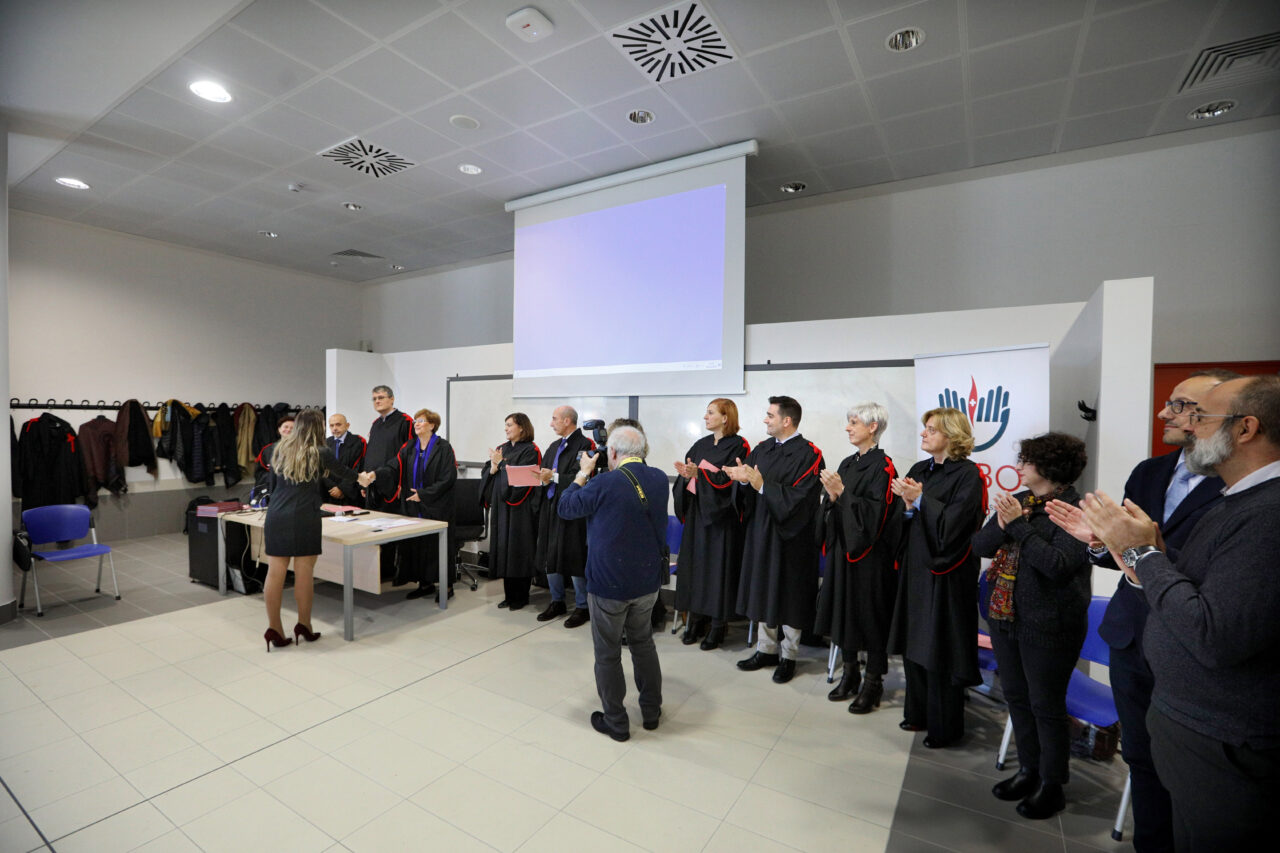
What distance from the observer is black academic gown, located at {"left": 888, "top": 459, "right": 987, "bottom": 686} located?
261cm

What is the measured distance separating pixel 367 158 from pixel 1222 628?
5.87 meters

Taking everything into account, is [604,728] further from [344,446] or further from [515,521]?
[344,446]

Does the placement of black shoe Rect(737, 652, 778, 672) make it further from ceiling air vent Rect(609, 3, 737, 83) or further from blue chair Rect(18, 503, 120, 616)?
blue chair Rect(18, 503, 120, 616)

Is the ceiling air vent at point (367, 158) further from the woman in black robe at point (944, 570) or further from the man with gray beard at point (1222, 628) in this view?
the man with gray beard at point (1222, 628)

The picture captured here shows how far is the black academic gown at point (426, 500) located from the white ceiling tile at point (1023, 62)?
184 inches

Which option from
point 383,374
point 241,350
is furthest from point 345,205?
point 241,350

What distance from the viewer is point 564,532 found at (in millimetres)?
4418

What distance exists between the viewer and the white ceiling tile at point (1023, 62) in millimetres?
3307

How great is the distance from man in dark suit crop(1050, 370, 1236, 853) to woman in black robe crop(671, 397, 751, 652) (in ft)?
6.70

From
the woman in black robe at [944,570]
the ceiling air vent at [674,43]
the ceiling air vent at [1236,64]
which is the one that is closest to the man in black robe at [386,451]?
the ceiling air vent at [674,43]

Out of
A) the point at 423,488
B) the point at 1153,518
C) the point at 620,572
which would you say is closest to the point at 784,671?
the point at 620,572

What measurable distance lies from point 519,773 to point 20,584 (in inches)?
224

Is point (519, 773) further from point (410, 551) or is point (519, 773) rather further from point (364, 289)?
point (364, 289)

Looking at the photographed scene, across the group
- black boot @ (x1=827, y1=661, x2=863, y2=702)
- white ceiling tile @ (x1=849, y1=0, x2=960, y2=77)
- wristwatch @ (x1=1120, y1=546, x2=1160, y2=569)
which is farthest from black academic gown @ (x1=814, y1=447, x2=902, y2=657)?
white ceiling tile @ (x1=849, y1=0, x2=960, y2=77)
